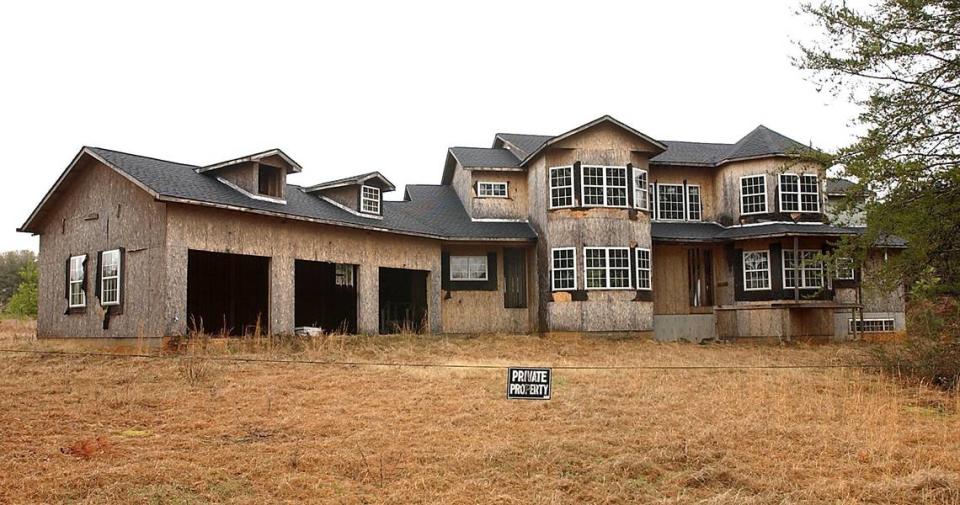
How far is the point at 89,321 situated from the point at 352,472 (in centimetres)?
1565

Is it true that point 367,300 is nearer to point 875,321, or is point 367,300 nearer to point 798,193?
point 798,193

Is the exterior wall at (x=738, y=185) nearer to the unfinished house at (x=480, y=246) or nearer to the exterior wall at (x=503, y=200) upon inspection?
the unfinished house at (x=480, y=246)

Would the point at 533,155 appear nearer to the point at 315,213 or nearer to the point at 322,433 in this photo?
the point at 315,213

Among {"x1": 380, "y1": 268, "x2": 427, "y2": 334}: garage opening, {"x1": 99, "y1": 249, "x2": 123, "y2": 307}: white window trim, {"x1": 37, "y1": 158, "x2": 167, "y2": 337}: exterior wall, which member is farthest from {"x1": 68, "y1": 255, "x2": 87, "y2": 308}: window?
{"x1": 380, "y1": 268, "x2": 427, "y2": 334}: garage opening

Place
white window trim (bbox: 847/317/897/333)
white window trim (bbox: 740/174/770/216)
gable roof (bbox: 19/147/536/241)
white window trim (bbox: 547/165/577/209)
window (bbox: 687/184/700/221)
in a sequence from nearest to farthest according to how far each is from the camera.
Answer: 1. gable roof (bbox: 19/147/536/241)
2. white window trim (bbox: 547/165/577/209)
3. white window trim (bbox: 740/174/770/216)
4. white window trim (bbox: 847/317/897/333)
5. window (bbox: 687/184/700/221)

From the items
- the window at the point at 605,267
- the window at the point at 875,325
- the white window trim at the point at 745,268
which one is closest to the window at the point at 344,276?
the window at the point at 605,267

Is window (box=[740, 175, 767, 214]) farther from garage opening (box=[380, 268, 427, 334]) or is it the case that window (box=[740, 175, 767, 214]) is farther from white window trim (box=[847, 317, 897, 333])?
garage opening (box=[380, 268, 427, 334])

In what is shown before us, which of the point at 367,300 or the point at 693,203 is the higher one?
the point at 693,203

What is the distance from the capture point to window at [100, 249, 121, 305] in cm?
2142

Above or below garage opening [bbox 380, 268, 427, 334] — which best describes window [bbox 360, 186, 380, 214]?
above

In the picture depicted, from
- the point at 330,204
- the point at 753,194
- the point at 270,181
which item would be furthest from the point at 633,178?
the point at 270,181

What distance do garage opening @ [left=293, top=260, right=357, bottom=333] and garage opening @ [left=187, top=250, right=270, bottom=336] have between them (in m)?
1.77

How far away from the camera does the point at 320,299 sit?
28.4 metres

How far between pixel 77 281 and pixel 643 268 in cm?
1753
